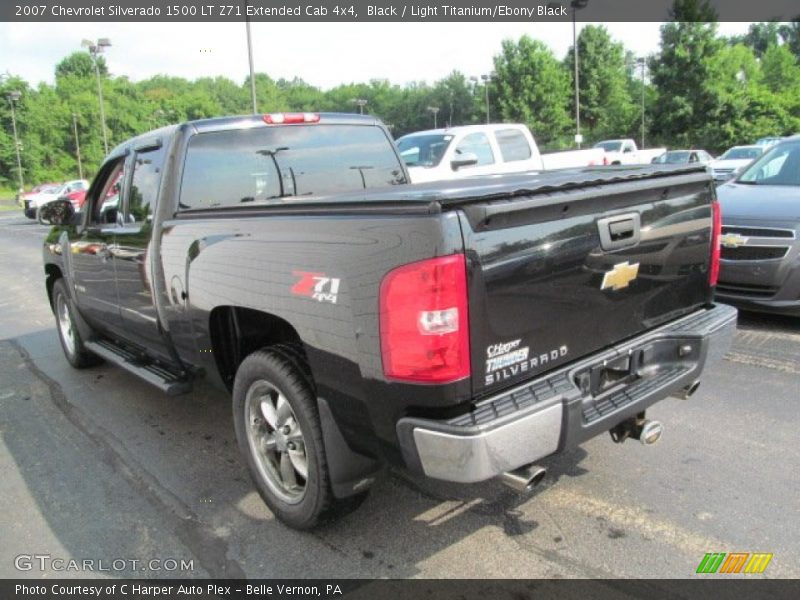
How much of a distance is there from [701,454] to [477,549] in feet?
5.12

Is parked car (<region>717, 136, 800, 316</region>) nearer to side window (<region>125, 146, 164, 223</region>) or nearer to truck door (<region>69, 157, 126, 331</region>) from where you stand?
side window (<region>125, 146, 164, 223</region>)

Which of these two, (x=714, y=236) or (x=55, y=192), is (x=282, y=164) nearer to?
(x=714, y=236)

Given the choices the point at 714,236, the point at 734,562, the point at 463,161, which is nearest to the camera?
the point at 734,562

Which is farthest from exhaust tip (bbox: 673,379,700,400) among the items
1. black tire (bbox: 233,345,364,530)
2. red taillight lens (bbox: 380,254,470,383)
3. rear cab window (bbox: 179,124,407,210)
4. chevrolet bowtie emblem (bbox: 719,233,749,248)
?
chevrolet bowtie emblem (bbox: 719,233,749,248)

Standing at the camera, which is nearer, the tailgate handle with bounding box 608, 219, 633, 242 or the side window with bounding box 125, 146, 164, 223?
the tailgate handle with bounding box 608, 219, 633, 242

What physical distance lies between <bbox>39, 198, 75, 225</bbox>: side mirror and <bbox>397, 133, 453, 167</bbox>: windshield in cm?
668

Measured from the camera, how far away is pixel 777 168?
6.88 m

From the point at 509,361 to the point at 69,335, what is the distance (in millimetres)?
5052

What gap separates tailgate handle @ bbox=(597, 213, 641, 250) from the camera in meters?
2.65

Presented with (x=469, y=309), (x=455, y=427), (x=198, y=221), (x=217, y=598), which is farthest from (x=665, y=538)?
(x=198, y=221)

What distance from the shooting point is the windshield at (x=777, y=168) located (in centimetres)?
663

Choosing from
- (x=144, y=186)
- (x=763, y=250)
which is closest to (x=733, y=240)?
(x=763, y=250)

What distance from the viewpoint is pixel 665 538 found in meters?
2.82

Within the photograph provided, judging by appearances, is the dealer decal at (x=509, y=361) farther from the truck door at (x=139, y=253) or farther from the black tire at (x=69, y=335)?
the black tire at (x=69, y=335)
